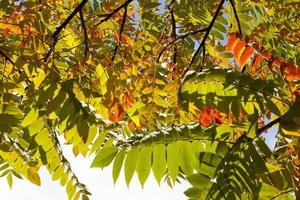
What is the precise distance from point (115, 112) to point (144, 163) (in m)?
1.61

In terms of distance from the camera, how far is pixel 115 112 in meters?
3.85

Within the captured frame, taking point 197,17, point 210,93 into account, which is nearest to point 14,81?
point 210,93

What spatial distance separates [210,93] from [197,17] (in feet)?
8.31

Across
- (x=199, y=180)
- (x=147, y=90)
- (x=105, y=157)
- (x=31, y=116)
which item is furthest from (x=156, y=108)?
(x=199, y=180)

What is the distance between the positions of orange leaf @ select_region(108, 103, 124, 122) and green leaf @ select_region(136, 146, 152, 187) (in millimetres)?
1495

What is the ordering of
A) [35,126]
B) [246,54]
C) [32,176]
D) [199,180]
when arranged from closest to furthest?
[199,180]
[35,126]
[32,176]
[246,54]

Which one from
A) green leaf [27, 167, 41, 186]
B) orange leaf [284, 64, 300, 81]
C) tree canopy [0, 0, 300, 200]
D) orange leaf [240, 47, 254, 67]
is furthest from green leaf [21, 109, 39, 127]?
orange leaf [284, 64, 300, 81]

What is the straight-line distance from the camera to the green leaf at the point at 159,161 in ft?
7.44

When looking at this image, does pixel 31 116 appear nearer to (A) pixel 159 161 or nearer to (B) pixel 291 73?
(A) pixel 159 161

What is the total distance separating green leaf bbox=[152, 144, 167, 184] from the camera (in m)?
2.27

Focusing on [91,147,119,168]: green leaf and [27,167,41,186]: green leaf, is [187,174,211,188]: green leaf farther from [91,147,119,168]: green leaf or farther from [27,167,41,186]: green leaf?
[27,167,41,186]: green leaf

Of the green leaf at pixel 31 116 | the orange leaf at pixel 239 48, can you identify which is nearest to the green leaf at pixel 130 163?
the green leaf at pixel 31 116

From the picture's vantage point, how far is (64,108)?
275 cm

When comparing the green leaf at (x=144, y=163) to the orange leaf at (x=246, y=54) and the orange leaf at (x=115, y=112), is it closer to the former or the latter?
the orange leaf at (x=246, y=54)
